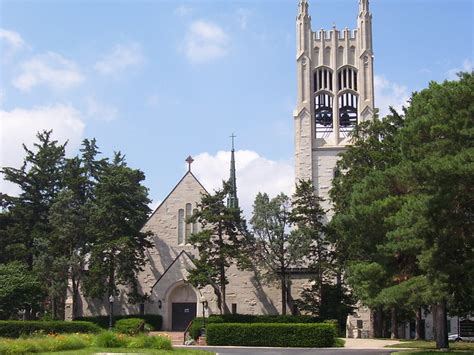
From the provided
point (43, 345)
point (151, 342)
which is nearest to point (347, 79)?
point (151, 342)

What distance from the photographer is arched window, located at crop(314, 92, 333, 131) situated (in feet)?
190

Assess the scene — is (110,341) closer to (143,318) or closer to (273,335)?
(273,335)

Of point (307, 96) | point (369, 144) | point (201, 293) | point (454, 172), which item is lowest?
point (201, 293)

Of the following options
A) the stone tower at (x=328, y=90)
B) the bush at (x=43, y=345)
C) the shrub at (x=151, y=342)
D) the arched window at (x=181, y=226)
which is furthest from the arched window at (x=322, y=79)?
the bush at (x=43, y=345)

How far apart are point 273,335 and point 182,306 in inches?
460

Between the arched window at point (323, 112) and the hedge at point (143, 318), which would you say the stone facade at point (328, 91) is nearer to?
the arched window at point (323, 112)

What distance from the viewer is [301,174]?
5556 centimetres

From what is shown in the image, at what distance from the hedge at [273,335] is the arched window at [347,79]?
27379 millimetres

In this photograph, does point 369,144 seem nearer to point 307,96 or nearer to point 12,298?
point 307,96

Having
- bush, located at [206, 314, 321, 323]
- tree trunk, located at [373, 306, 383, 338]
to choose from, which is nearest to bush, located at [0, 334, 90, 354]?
bush, located at [206, 314, 321, 323]

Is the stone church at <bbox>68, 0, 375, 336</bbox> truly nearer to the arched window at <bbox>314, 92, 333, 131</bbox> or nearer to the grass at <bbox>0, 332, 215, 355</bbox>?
the arched window at <bbox>314, 92, 333, 131</bbox>

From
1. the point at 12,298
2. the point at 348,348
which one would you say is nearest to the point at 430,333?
the point at 348,348

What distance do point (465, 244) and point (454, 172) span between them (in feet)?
13.2

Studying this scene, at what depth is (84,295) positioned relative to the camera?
46.0 metres
